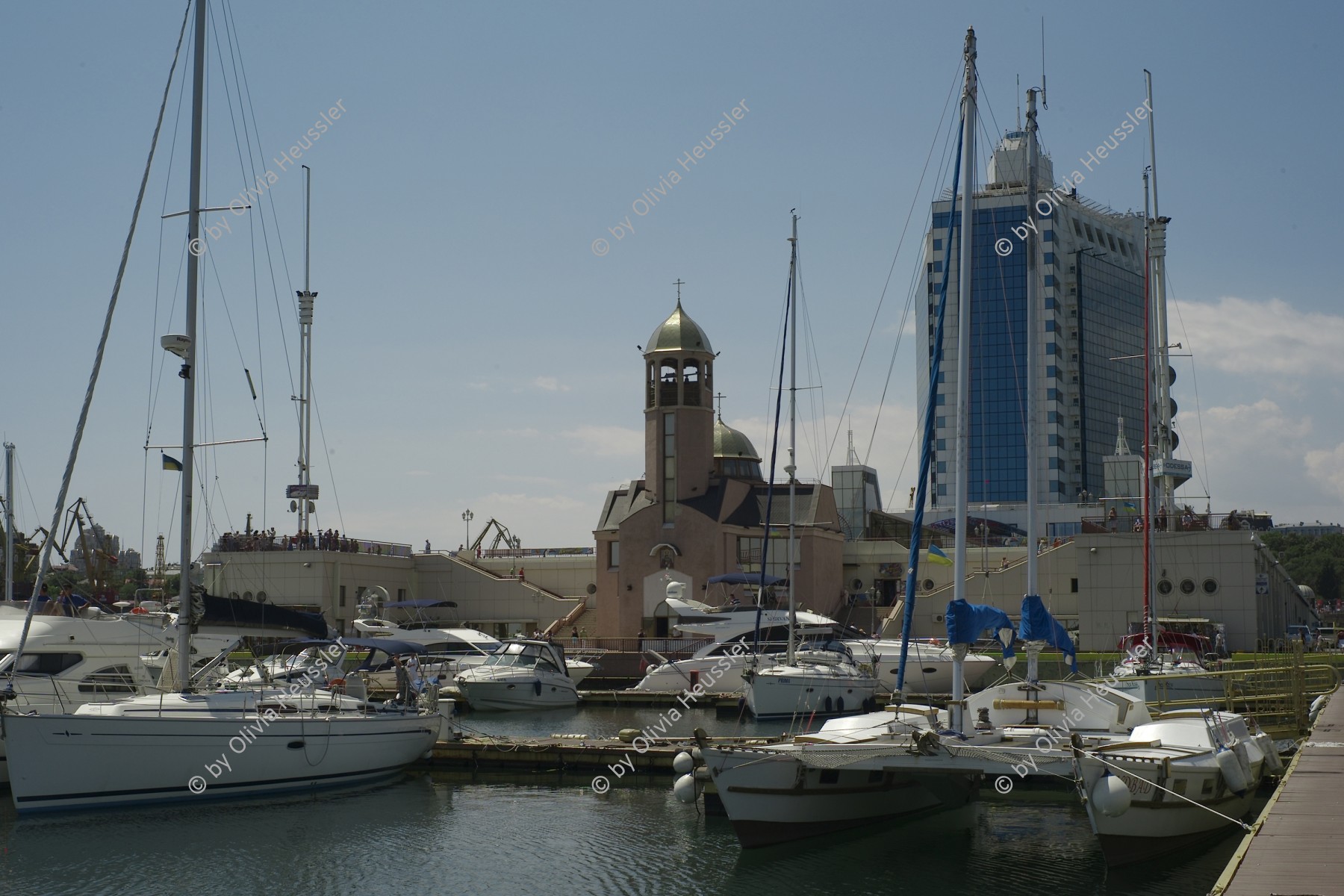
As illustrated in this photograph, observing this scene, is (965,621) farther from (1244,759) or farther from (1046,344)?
(1046,344)

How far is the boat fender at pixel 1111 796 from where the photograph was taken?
703 inches

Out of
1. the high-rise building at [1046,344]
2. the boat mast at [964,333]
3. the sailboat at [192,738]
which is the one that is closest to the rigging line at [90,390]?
the sailboat at [192,738]

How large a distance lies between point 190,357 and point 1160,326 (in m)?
34.3

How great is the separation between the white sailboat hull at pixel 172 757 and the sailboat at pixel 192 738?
0.02 meters

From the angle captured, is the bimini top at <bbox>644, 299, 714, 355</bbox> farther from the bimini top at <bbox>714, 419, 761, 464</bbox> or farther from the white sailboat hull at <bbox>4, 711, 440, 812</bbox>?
the white sailboat hull at <bbox>4, 711, 440, 812</bbox>

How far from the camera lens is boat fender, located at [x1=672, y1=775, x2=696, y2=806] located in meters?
21.7

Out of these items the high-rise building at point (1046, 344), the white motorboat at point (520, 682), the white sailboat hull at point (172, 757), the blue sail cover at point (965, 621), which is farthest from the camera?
the high-rise building at point (1046, 344)

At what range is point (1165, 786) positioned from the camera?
18.7 metres

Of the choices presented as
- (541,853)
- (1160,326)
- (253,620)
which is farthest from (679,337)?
(541,853)

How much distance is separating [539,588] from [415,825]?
4538 cm

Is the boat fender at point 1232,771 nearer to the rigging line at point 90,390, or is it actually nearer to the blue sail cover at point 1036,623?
the blue sail cover at point 1036,623

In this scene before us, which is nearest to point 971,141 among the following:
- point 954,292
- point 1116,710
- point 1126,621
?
point 1116,710

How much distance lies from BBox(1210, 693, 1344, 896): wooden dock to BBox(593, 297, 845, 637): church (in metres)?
40.1

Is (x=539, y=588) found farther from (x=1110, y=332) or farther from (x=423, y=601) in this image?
(x=1110, y=332)
